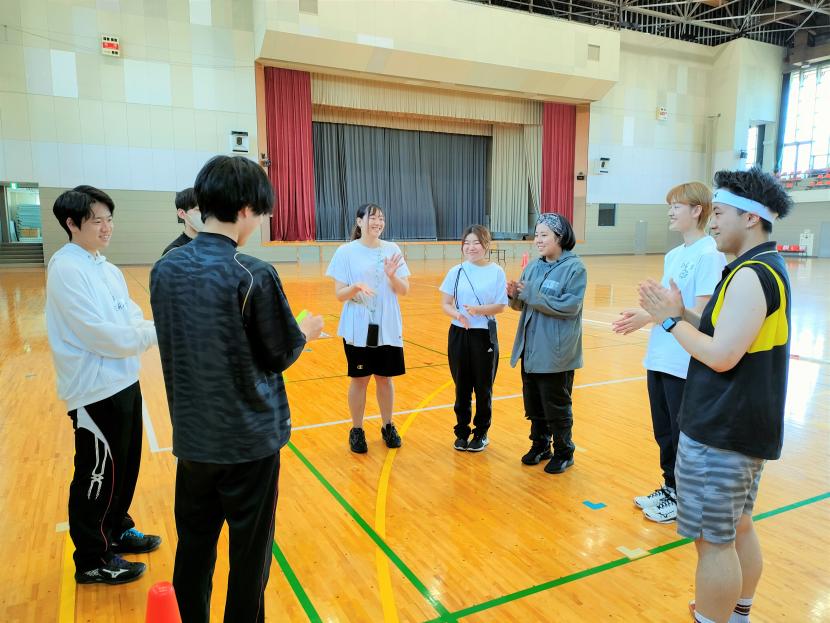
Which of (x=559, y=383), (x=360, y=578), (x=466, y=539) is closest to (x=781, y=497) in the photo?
(x=559, y=383)

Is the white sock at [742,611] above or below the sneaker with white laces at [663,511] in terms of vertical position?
above

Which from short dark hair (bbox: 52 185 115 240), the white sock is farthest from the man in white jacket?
the white sock

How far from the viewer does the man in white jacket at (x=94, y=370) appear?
7.13ft

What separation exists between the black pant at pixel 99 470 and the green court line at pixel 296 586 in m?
0.72

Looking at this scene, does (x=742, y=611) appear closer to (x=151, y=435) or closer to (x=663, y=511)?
(x=663, y=511)

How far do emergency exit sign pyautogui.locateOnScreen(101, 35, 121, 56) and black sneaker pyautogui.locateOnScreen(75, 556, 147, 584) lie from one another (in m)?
17.5

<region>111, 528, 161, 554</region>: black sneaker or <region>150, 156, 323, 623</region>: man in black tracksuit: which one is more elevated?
<region>150, 156, 323, 623</region>: man in black tracksuit

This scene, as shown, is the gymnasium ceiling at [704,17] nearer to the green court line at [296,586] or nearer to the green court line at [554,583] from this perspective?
the green court line at [554,583]

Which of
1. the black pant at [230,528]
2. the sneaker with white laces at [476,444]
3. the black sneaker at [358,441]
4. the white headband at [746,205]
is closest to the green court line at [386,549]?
the black sneaker at [358,441]

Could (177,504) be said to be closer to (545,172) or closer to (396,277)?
(396,277)

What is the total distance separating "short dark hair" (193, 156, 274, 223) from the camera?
154 cm

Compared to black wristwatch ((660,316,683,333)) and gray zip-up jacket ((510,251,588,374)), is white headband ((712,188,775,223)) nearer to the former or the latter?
black wristwatch ((660,316,683,333))

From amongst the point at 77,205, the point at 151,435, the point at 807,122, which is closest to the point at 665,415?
the point at 77,205

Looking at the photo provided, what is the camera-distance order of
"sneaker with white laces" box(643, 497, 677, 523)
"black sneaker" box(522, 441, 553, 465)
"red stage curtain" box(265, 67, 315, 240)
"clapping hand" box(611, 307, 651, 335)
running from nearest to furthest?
"clapping hand" box(611, 307, 651, 335) < "sneaker with white laces" box(643, 497, 677, 523) < "black sneaker" box(522, 441, 553, 465) < "red stage curtain" box(265, 67, 315, 240)
